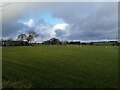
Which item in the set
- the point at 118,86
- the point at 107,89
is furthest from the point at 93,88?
the point at 118,86

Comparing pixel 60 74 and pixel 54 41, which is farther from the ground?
pixel 54 41

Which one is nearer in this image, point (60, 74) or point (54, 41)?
point (60, 74)

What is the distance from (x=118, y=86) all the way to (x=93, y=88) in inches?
57.0

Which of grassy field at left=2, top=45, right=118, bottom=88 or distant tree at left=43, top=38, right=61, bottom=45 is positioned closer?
grassy field at left=2, top=45, right=118, bottom=88

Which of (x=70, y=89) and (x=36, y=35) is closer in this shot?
(x=70, y=89)

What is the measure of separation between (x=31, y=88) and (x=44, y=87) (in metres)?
0.86

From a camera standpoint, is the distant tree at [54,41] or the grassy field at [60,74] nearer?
the grassy field at [60,74]

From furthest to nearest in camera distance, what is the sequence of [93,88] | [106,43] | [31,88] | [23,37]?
[23,37]
[106,43]
[93,88]
[31,88]

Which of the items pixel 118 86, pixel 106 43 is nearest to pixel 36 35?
pixel 106 43

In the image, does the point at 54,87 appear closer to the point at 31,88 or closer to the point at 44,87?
the point at 44,87

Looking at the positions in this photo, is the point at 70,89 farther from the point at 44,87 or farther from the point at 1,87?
the point at 1,87

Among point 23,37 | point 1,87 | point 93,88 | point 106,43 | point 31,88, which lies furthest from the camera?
point 23,37

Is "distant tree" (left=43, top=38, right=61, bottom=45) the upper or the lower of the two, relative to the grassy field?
upper

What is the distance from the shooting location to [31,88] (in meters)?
10.5
